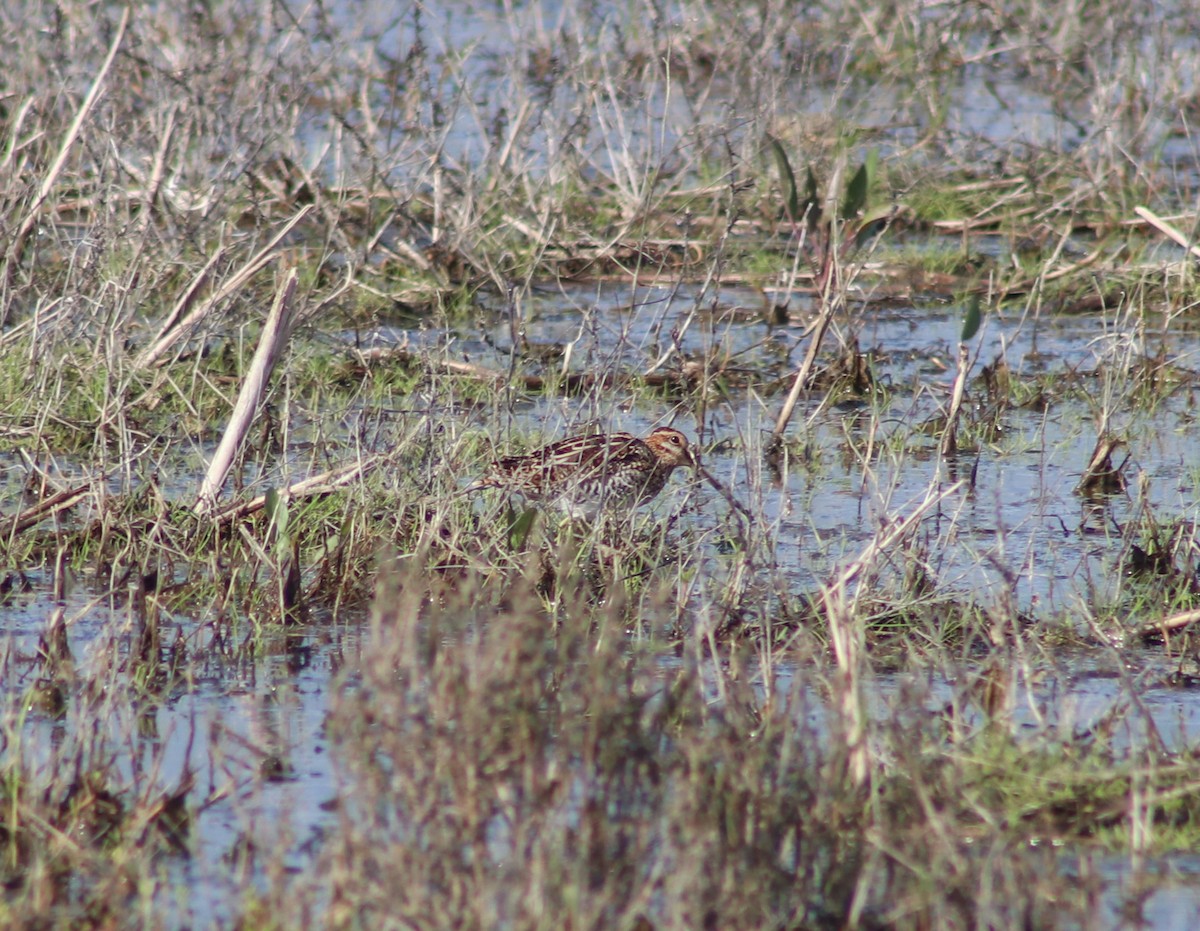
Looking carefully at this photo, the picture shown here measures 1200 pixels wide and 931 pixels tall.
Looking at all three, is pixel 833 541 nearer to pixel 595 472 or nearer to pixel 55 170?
pixel 595 472

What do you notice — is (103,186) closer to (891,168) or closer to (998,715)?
(998,715)

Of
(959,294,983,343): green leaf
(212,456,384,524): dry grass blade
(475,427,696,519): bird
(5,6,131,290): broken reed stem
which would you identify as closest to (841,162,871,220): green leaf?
(959,294,983,343): green leaf

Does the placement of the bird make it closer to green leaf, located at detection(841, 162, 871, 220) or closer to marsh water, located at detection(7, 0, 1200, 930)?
marsh water, located at detection(7, 0, 1200, 930)

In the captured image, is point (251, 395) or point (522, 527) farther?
point (251, 395)

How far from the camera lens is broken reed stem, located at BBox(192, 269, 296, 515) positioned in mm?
5492

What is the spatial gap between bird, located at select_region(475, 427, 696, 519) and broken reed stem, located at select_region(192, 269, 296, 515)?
70 cm

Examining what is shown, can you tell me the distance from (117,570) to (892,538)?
2.04m

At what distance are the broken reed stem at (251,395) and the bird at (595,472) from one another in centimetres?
70

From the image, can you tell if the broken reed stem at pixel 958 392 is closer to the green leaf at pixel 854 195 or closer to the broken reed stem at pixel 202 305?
the green leaf at pixel 854 195

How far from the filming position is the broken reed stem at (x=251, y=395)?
5.49 meters

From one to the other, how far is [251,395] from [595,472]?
104 cm

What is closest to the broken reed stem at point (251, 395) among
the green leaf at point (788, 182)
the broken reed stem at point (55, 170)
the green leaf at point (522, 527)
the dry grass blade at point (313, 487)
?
the dry grass blade at point (313, 487)

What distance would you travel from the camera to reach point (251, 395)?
5559 mm

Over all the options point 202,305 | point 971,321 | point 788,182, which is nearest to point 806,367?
point 971,321
